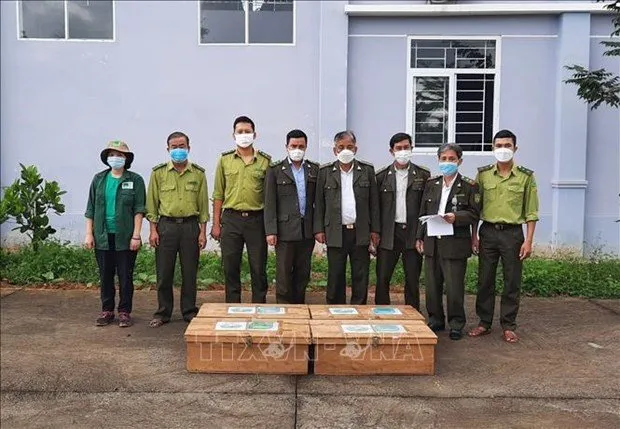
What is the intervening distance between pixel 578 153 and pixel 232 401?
6722 mm

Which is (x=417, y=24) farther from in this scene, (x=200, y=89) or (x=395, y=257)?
(x=395, y=257)

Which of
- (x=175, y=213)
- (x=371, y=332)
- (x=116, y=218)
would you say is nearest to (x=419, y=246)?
(x=371, y=332)

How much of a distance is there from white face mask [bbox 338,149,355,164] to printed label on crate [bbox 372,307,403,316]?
132 centimetres

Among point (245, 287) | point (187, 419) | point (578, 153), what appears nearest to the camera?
point (187, 419)

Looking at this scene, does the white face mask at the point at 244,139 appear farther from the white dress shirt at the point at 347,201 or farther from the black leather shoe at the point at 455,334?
the black leather shoe at the point at 455,334

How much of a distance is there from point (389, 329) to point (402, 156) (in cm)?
168

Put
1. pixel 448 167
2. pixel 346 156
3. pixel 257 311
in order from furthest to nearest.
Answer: pixel 346 156
pixel 448 167
pixel 257 311

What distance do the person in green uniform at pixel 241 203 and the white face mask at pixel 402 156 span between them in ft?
3.84

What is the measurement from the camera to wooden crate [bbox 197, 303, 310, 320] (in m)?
4.69

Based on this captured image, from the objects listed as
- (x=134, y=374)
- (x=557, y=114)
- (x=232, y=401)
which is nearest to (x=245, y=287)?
(x=134, y=374)

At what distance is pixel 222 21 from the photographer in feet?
28.8

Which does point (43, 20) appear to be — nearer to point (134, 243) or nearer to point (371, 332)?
point (134, 243)

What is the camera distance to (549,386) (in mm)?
4156

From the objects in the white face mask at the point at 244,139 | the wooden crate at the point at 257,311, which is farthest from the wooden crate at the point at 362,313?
the white face mask at the point at 244,139
